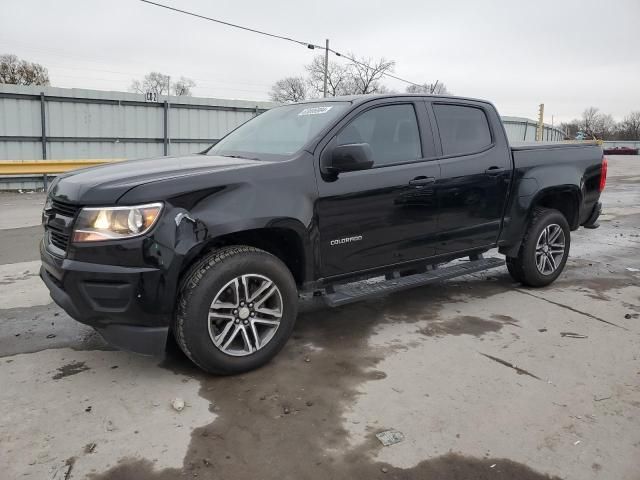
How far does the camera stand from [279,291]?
3.47 metres

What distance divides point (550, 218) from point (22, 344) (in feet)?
15.8

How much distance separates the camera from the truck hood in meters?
3.04

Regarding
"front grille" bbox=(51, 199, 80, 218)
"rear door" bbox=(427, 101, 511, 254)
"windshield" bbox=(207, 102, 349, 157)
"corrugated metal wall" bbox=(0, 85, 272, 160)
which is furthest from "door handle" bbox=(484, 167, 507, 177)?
"corrugated metal wall" bbox=(0, 85, 272, 160)

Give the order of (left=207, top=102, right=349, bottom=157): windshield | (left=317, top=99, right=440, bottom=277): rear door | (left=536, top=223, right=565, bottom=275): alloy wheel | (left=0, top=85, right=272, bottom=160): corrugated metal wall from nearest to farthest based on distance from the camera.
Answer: (left=317, top=99, right=440, bottom=277): rear door
(left=207, top=102, right=349, bottom=157): windshield
(left=536, top=223, right=565, bottom=275): alloy wheel
(left=0, top=85, right=272, bottom=160): corrugated metal wall

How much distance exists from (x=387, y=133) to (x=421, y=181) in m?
0.47

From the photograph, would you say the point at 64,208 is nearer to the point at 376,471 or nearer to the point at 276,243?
the point at 276,243

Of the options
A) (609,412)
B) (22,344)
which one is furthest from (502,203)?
(22,344)

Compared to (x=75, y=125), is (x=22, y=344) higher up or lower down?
lower down

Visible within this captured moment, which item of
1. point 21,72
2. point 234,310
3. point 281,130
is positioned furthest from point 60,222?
point 21,72

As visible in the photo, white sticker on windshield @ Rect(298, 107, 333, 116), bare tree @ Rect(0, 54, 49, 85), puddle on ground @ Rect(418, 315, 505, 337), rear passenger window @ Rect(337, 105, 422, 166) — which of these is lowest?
puddle on ground @ Rect(418, 315, 505, 337)

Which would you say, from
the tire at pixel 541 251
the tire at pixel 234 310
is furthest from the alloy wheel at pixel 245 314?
the tire at pixel 541 251

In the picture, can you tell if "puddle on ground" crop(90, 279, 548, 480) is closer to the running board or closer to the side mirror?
the running board

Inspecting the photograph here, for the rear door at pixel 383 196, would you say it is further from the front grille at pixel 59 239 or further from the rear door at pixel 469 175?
the front grille at pixel 59 239

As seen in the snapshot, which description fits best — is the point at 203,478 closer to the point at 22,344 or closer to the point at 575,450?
the point at 575,450
